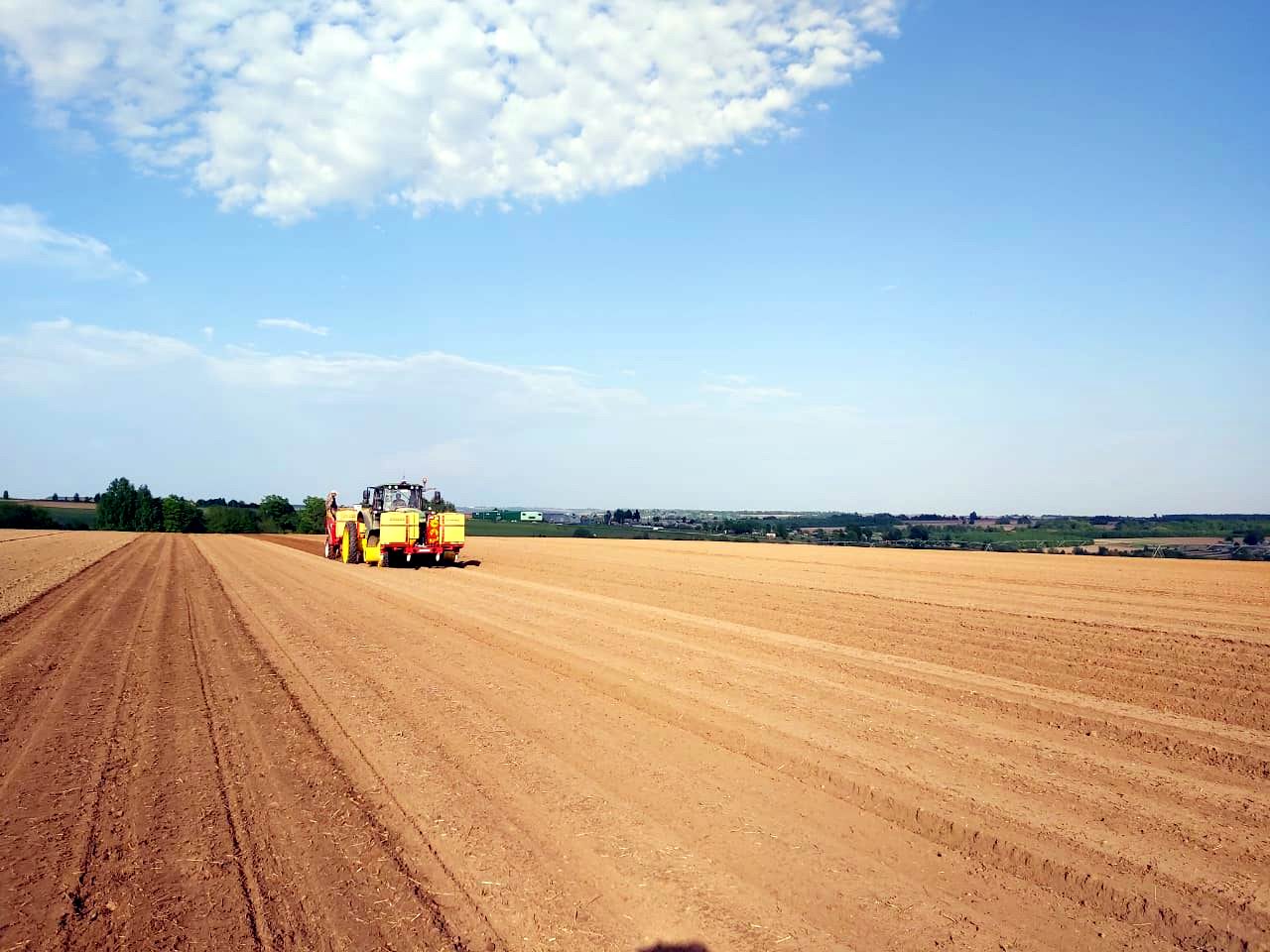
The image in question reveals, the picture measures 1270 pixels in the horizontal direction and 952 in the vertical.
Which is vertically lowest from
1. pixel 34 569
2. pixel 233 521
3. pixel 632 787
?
pixel 632 787

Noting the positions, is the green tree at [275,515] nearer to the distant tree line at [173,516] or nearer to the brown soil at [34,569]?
the distant tree line at [173,516]

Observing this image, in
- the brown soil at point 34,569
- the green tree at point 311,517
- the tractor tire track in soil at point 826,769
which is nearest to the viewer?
the tractor tire track in soil at point 826,769

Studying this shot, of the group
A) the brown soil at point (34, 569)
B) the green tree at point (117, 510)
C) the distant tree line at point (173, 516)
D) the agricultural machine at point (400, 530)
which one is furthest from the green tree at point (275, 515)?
the agricultural machine at point (400, 530)

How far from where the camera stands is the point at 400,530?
93.4 ft

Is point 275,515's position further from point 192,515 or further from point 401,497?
point 401,497

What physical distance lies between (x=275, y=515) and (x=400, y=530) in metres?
79.5

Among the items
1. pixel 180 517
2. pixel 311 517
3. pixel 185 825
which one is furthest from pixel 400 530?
pixel 180 517

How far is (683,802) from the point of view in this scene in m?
6.39

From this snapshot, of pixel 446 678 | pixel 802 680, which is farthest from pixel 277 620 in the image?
pixel 802 680

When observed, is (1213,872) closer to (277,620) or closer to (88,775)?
(88,775)

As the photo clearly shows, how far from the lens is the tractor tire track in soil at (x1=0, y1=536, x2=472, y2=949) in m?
4.50

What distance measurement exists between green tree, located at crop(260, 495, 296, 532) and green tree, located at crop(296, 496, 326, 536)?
4.99 feet

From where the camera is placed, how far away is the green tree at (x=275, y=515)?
321 feet

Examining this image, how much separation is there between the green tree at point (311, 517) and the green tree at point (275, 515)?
1.52 meters
